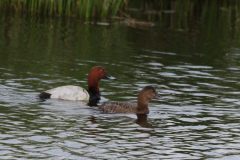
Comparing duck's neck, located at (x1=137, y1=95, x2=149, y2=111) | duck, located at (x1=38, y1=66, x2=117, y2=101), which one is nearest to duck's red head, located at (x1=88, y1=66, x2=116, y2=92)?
duck, located at (x1=38, y1=66, x2=117, y2=101)

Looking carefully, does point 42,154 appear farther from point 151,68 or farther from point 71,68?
point 151,68

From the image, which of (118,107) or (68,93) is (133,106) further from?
(68,93)

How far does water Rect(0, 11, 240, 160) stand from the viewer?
8211mm

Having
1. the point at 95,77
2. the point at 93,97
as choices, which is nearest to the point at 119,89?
the point at 95,77

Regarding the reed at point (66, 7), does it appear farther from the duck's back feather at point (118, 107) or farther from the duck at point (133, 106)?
the duck's back feather at point (118, 107)

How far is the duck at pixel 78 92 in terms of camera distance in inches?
458

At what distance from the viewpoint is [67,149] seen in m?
7.85

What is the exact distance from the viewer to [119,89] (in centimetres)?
1320

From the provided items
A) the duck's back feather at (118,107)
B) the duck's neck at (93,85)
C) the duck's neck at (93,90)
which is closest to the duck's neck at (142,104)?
the duck's back feather at (118,107)

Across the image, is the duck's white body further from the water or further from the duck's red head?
the duck's red head

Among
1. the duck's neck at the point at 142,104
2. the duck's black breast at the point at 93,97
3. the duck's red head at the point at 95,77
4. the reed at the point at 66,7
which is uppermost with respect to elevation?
the reed at the point at 66,7

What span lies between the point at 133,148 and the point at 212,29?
17855 mm

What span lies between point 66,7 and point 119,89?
1048cm

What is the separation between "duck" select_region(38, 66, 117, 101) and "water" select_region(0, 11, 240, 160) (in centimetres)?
24
